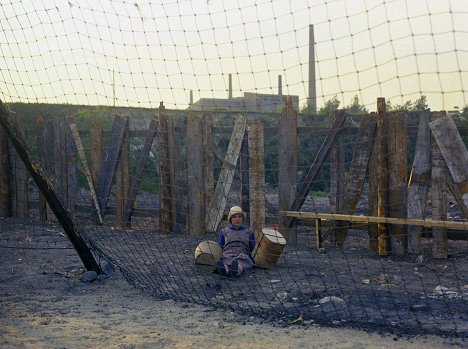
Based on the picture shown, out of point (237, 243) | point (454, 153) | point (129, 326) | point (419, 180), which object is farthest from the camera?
point (419, 180)

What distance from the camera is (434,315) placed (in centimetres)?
532

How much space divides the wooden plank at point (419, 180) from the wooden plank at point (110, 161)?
16.2 ft

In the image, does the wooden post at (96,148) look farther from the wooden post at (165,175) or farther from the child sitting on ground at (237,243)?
the child sitting on ground at (237,243)

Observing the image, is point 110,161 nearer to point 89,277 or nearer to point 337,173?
point 337,173

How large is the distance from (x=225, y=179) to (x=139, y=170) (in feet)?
5.45

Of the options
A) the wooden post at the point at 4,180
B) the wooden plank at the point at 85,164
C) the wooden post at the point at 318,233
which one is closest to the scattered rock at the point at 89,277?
the wooden post at the point at 318,233

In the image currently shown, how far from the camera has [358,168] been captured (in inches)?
332

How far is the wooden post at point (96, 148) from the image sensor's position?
10977 millimetres

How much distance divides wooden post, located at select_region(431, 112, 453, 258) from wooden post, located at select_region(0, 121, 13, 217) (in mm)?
8162

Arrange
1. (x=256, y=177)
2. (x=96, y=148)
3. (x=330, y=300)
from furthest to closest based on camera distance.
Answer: (x=96, y=148) < (x=256, y=177) < (x=330, y=300)

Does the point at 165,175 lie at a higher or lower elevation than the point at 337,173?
higher

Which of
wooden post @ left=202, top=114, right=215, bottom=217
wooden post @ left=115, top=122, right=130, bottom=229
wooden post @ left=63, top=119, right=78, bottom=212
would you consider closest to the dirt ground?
wooden post @ left=202, top=114, right=215, bottom=217

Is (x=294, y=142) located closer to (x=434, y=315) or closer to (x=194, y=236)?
(x=194, y=236)

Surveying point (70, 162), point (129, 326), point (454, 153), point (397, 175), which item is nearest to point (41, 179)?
point (129, 326)
